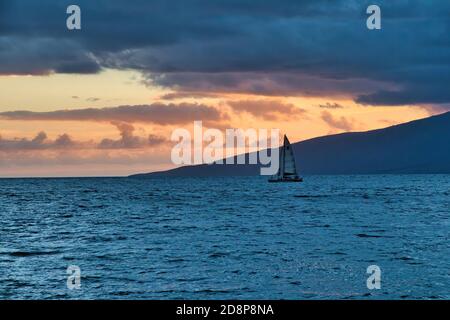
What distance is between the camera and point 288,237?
5697 centimetres

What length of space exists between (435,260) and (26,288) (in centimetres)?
2485

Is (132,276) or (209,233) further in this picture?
(209,233)

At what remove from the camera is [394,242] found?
52531 millimetres

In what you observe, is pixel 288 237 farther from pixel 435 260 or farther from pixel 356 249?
pixel 435 260
